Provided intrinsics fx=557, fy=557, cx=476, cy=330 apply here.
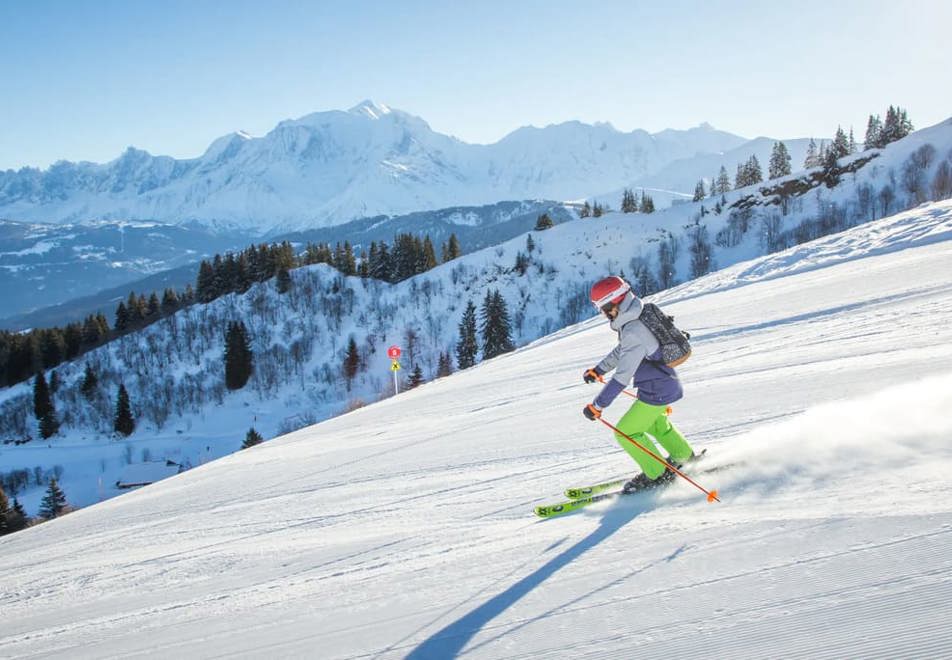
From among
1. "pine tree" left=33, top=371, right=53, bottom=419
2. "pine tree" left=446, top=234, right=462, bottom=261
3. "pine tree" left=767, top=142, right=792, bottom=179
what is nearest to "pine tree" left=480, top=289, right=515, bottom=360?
"pine tree" left=446, top=234, right=462, bottom=261

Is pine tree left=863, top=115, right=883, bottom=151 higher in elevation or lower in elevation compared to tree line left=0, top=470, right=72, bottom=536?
higher

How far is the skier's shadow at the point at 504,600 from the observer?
3416mm

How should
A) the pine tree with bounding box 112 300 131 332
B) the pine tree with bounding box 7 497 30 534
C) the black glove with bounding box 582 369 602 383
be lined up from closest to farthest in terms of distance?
1. the black glove with bounding box 582 369 602 383
2. the pine tree with bounding box 7 497 30 534
3. the pine tree with bounding box 112 300 131 332

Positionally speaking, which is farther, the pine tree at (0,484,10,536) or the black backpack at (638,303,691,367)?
the pine tree at (0,484,10,536)

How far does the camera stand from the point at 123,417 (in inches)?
3086

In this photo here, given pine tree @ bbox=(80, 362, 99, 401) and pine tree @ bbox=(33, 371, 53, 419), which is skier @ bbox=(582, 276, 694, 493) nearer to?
pine tree @ bbox=(33, 371, 53, 419)

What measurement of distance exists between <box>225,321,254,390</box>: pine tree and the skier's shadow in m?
89.3

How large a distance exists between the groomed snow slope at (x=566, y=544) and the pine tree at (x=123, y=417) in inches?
3153

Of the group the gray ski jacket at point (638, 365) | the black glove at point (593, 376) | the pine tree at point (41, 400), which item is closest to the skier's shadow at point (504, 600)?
the gray ski jacket at point (638, 365)

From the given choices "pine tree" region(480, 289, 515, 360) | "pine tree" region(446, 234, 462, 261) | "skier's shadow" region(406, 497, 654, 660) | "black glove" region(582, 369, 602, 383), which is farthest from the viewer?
"pine tree" region(446, 234, 462, 261)

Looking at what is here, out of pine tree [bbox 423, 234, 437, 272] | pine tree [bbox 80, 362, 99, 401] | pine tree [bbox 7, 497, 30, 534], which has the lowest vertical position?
pine tree [bbox 7, 497, 30, 534]

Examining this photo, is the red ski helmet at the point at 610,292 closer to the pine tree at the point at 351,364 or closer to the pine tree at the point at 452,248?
the pine tree at the point at 351,364

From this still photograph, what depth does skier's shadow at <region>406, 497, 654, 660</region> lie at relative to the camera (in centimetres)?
A: 342

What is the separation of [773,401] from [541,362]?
9396 millimetres
